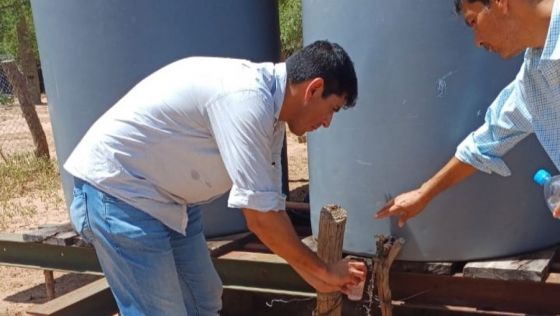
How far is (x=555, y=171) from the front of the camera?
317 cm

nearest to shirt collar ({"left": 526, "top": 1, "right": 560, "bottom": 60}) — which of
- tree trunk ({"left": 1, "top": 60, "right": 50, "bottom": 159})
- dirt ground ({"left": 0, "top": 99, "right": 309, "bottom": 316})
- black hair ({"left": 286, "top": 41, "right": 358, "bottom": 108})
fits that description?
black hair ({"left": 286, "top": 41, "right": 358, "bottom": 108})

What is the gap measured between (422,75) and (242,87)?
3.53 feet

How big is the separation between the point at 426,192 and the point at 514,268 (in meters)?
0.53

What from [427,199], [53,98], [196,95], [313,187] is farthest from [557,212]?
[53,98]

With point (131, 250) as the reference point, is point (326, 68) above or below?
above

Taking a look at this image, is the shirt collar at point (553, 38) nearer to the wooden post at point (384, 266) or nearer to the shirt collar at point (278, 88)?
the shirt collar at point (278, 88)

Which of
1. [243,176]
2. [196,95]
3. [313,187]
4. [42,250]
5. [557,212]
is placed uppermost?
[196,95]

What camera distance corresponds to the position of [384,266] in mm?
3102

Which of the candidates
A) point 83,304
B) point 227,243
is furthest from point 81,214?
point 227,243

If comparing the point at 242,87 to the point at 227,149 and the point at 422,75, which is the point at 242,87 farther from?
the point at 422,75

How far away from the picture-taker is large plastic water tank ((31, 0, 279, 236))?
371cm

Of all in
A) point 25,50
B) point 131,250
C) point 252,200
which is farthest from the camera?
point 25,50

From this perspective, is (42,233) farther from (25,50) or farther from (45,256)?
(25,50)

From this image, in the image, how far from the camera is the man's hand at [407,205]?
2.88 metres
